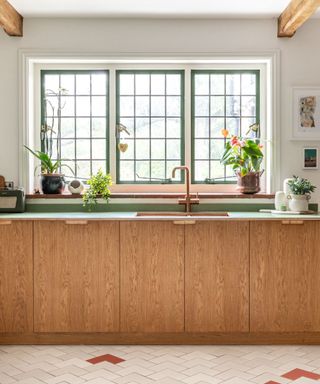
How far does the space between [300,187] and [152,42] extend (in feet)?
5.65

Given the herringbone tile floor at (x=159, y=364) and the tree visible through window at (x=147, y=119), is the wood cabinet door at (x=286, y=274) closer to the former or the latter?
the herringbone tile floor at (x=159, y=364)

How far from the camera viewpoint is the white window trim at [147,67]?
4.99 metres

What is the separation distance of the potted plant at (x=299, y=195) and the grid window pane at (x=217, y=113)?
67 centimetres

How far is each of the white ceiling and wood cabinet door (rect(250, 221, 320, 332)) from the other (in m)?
1.72

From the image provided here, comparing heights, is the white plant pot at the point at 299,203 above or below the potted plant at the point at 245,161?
below

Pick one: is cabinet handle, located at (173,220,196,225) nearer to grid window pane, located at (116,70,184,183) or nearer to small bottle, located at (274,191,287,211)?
small bottle, located at (274,191,287,211)

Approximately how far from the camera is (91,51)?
16.4ft

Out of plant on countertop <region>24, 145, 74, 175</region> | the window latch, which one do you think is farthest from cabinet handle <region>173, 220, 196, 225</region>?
→ plant on countertop <region>24, 145, 74, 175</region>

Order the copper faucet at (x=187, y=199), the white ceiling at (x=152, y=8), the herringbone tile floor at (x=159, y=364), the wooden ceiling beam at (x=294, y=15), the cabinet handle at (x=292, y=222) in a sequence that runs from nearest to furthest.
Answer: the herringbone tile floor at (x=159, y=364) < the wooden ceiling beam at (x=294, y=15) < the cabinet handle at (x=292, y=222) < the white ceiling at (x=152, y=8) < the copper faucet at (x=187, y=199)

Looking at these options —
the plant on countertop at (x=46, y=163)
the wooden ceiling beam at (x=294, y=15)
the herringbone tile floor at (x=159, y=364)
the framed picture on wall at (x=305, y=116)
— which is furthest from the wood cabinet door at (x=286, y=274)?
the plant on countertop at (x=46, y=163)

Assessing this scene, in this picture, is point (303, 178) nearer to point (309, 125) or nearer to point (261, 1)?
point (309, 125)

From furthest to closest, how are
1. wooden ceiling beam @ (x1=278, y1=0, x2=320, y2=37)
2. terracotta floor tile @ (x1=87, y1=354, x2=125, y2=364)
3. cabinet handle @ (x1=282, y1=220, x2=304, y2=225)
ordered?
cabinet handle @ (x1=282, y1=220, x2=304, y2=225)
wooden ceiling beam @ (x1=278, y1=0, x2=320, y2=37)
terracotta floor tile @ (x1=87, y1=354, x2=125, y2=364)

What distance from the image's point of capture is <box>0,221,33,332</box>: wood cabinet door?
4395 millimetres

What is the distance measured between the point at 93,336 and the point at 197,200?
4.53 ft
